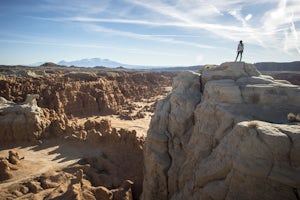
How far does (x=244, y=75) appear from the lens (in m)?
10.5

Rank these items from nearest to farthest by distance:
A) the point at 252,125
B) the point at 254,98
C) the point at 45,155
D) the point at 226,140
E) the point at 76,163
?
the point at 252,125, the point at 226,140, the point at 254,98, the point at 76,163, the point at 45,155

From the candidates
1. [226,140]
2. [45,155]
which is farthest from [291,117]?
[45,155]

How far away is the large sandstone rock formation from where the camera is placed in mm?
5926

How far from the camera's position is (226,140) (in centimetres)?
720

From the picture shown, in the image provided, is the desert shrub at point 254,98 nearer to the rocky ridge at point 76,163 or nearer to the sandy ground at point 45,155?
the rocky ridge at point 76,163

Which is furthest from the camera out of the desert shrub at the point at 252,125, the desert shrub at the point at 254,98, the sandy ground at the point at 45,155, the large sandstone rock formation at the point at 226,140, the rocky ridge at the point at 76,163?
the sandy ground at the point at 45,155

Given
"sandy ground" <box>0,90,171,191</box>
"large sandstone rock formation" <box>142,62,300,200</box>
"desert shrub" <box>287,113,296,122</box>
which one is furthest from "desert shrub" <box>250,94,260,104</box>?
"sandy ground" <box>0,90,171,191</box>

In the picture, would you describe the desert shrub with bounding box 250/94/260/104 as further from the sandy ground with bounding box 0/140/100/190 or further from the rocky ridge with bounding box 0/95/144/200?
the sandy ground with bounding box 0/140/100/190

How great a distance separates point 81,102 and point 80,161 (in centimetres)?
1843

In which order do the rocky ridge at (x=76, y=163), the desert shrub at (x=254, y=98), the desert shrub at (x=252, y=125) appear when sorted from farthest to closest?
the rocky ridge at (x=76, y=163)
the desert shrub at (x=254, y=98)
the desert shrub at (x=252, y=125)

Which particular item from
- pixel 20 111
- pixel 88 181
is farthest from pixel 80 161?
pixel 20 111

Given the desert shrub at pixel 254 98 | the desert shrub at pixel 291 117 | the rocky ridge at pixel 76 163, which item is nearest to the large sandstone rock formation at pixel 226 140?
the desert shrub at pixel 254 98

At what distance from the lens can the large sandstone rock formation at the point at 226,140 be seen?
5926 millimetres

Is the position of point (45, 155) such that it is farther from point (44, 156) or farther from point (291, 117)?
point (291, 117)
